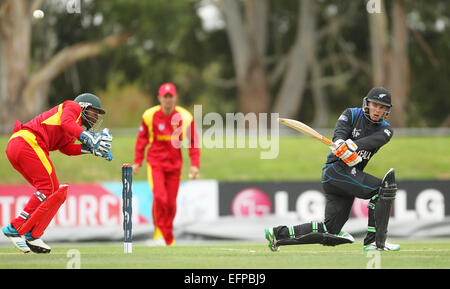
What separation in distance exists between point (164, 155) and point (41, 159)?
3.70m

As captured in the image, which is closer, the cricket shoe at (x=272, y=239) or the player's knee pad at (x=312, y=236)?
the player's knee pad at (x=312, y=236)

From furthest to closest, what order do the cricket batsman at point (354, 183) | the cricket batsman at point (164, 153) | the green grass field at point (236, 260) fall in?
the cricket batsman at point (164, 153) < the cricket batsman at point (354, 183) < the green grass field at point (236, 260)

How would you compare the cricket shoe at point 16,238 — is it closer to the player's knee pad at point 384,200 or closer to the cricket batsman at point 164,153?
the cricket batsman at point 164,153

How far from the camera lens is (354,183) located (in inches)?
352

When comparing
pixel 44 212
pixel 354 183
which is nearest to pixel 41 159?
pixel 44 212

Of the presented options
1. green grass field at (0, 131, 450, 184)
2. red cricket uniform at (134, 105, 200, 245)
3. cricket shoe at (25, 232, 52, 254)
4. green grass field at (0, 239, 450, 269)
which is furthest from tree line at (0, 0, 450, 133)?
green grass field at (0, 239, 450, 269)

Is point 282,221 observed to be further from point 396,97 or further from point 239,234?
point 396,97

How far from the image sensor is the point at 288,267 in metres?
7.46

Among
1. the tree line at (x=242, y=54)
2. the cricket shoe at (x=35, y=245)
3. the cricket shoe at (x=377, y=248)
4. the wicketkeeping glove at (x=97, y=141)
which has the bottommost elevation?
the cricket shoe at (x=377, y=248)

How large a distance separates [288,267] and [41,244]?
3.25 metres

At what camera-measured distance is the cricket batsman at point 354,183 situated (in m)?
8.88

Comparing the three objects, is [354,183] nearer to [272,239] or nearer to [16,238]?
[272,239]

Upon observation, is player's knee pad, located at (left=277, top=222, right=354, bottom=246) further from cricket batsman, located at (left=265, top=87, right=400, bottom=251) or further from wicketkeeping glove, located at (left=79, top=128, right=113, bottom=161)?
wicketkeeping glove, located at (left=79, top=128, right=113, bottom=161)

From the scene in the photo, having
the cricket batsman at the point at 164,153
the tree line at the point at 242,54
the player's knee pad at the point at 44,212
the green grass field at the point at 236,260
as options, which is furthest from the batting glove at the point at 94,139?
the tree line at the point at 242,54
